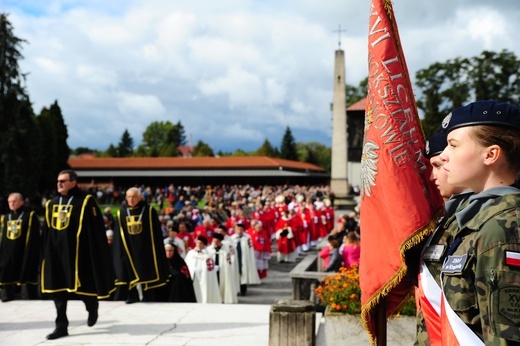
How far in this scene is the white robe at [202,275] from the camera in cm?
1130

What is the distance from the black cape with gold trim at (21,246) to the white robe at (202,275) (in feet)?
10.4

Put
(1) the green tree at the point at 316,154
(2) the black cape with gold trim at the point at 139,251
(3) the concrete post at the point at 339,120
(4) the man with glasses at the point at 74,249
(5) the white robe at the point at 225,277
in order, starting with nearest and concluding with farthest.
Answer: (4) the man with glasses at the point at 74,249 → (2) the black cape with gold trim at the point at 139,251 → (5) the white robe at the point at 225,277 → (3) the concrete post at the point at 339,120 → (1) the green tree at the point at 316,154

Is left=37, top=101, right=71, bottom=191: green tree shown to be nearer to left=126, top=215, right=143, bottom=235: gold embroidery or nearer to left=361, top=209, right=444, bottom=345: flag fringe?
left=126, top=215, right=143, bottom=235: gold embroidery

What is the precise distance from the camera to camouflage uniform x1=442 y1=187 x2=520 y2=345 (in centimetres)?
156

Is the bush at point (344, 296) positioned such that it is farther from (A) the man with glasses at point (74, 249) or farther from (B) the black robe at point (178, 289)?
(B) the black robe at point (178, 289)

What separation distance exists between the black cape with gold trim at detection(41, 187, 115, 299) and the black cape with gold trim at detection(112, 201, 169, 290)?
1316 mm

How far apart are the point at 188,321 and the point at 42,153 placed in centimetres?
4557

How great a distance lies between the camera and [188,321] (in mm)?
6934

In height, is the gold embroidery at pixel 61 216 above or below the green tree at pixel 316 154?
below

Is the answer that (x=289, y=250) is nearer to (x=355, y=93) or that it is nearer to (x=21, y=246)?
(x=21, y=246)

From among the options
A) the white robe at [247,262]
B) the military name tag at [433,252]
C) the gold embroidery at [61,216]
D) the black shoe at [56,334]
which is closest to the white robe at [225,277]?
the white robe at [247,262]

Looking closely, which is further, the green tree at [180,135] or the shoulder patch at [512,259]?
the green tree at [180,135]

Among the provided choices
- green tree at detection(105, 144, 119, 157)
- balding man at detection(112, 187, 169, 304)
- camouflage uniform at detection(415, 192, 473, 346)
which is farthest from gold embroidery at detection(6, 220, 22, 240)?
green tree at detection(105, 144, 119, 157)

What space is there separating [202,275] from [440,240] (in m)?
9.54
